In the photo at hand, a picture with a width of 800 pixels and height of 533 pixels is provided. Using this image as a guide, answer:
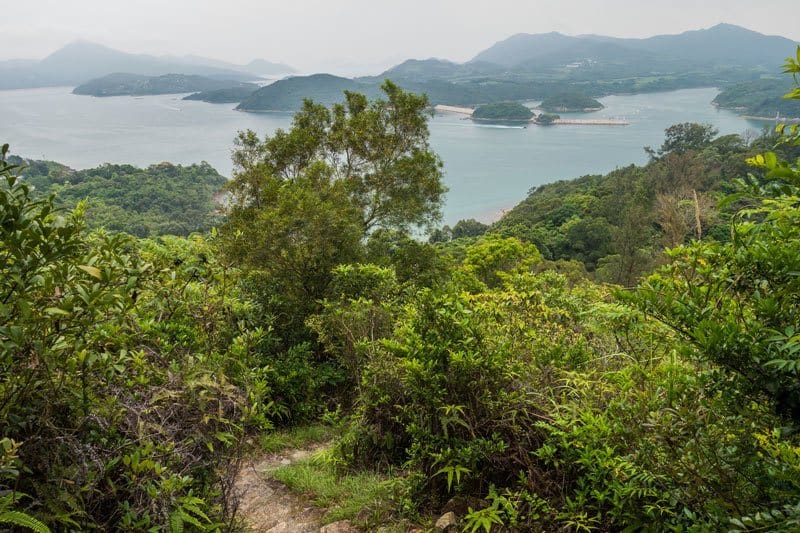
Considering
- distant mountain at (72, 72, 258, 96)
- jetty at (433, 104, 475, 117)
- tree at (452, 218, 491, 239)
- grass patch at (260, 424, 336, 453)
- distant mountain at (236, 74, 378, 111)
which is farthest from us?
distant mountain at (72, 72, 258, 96)

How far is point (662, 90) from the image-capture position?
10762cm

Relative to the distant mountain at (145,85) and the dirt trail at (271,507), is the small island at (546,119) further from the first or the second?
the dirt trail at (271,507)

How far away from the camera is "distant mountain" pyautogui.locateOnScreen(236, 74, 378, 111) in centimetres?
7588

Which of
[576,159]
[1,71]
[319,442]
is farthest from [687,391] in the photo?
[1,71]

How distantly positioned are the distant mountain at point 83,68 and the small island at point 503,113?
308 feet

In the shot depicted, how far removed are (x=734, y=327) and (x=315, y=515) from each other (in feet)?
6.75

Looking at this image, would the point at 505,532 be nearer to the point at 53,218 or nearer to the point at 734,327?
the point at 734,327

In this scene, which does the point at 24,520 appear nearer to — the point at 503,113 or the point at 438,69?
the point at 503,113

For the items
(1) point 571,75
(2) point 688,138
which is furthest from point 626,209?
(1) point 571,75

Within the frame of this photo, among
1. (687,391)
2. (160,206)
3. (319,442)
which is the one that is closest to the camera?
(687,391)

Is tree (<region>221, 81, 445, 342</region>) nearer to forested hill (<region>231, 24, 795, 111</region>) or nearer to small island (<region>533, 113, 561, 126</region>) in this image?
forested hill (<region>231, 24, 795, 111</region>)

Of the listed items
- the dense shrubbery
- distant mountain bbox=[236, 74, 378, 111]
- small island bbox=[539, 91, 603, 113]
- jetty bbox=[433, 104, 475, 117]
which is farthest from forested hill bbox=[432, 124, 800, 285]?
distant mountain bbox=[236, 74, 378, 111]

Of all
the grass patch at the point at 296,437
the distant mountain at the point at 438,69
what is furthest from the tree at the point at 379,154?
the distant mountain at the point at 438,69

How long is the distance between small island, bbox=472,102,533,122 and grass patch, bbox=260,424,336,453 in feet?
250
